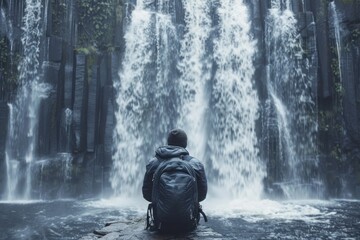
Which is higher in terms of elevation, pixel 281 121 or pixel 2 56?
pixel 2 56

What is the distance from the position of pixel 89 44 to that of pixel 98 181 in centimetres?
846

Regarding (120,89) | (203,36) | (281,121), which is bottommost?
(281,121)

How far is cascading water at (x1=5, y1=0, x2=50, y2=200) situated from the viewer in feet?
61.8

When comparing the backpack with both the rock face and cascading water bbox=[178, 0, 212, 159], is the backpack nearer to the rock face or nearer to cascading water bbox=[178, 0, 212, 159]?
cascading water bbox=[178, 0, 212, 159]

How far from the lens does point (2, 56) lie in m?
20.1

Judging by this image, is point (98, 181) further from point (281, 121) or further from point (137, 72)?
point (281, 121)

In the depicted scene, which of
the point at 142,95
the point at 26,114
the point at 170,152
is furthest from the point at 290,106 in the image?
the point at 170,152

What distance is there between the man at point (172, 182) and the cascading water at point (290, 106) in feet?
47.0

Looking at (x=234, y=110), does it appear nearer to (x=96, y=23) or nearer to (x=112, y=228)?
(x=96, y=23)

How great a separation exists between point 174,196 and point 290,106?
1657 centimetres

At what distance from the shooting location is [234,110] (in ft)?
66.2

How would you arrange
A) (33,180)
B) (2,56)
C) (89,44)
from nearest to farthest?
(33,180), (2,56), (89,44)

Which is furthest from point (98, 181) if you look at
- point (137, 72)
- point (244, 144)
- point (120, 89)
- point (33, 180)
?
point (244, 144)

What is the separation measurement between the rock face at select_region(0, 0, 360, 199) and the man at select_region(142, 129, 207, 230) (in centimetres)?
1429
